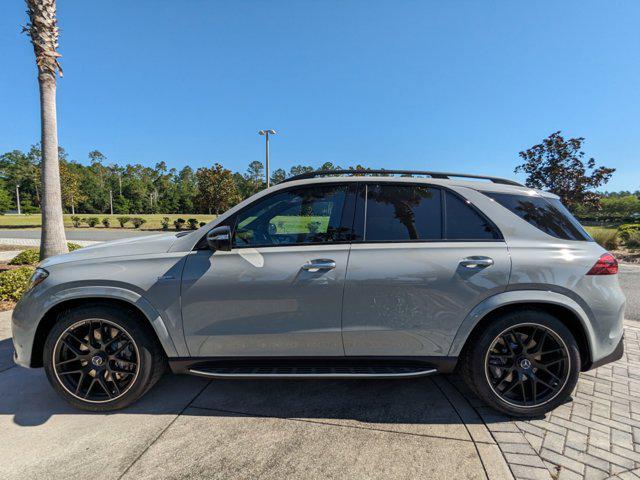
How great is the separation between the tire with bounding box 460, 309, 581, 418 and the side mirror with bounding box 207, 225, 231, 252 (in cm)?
205

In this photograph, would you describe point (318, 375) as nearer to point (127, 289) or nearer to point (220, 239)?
point (220, 239)

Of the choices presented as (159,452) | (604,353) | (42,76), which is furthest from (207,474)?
(42,76)

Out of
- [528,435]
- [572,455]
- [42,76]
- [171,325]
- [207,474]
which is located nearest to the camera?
[207,474]

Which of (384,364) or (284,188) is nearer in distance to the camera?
(384,364)

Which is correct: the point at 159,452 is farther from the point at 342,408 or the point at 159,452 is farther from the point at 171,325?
the point at 342,408

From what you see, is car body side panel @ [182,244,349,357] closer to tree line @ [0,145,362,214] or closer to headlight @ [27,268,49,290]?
headlight @ [27,268,49,290]

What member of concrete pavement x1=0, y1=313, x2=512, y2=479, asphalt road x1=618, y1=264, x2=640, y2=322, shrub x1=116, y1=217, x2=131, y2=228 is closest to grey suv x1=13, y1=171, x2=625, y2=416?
concrete pavement x1=0, y1=313, x2=512, y2=479

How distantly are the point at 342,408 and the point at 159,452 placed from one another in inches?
53.6

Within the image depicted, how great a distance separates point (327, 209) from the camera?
278cm

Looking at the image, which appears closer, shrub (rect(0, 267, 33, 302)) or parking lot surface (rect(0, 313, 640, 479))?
parking lot surface (rect(0, 313, 640, 479))

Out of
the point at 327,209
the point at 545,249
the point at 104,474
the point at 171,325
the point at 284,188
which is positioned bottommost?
the point at 104,474

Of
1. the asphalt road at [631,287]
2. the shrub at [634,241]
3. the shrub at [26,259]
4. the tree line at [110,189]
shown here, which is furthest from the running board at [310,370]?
the tree line at [110,189]

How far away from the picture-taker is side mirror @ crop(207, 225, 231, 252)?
8.16 feet

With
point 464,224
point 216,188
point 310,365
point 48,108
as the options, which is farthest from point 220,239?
point 216,188
